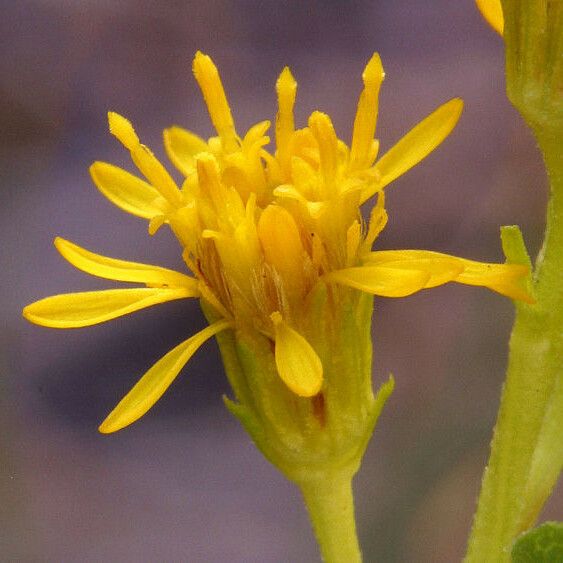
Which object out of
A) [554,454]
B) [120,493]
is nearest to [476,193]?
[120,493]

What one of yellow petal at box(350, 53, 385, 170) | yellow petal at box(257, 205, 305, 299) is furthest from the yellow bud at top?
yellow petal at box(350, 53, 385, 170)

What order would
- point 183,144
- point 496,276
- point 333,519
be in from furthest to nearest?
point 183,144 < point 333,519 < point 496,276

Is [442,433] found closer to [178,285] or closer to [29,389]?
[29,389]

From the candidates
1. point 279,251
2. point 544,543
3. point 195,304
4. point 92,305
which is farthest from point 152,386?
point 195,304

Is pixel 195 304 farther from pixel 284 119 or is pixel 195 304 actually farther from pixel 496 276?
pixel 496 276

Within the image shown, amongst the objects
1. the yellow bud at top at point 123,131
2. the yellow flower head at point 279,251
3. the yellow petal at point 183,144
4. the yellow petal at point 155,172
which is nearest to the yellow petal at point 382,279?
the yellow flower head at point 279,251

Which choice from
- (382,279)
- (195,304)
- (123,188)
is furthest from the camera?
(195,304)
